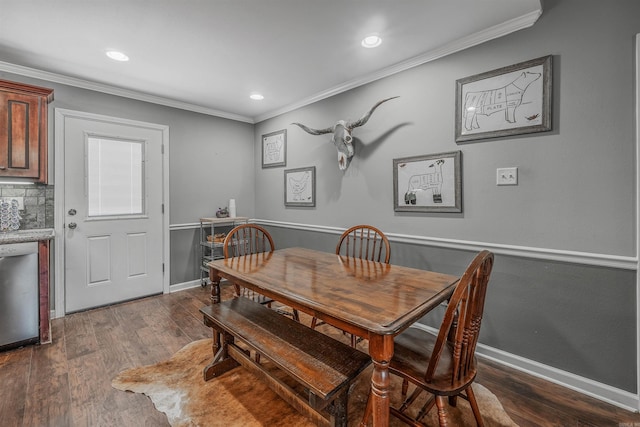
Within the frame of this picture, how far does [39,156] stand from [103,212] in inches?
32.3

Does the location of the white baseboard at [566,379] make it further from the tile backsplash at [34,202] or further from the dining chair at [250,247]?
the tile backsplash at [34,202]

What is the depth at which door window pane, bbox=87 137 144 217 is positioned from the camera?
124 inches

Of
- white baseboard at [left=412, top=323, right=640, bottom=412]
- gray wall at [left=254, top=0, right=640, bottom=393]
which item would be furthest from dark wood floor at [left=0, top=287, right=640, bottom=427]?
gray wall at [left=254, top=0, right=640, bottom=393]

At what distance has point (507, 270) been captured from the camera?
2.14 m

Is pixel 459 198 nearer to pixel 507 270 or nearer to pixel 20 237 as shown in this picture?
pixel 507 270

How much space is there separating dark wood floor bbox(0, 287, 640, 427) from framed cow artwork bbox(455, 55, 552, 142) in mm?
1738

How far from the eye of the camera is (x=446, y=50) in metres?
2.37

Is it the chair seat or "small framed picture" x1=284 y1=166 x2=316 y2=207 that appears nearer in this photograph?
the chair seat

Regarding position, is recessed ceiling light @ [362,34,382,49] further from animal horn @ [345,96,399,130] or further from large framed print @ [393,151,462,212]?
large framed print @ [393,151,462,212]

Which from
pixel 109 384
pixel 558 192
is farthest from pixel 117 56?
pixel 558 192

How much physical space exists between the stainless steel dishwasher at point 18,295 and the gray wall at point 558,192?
3189 millimetres

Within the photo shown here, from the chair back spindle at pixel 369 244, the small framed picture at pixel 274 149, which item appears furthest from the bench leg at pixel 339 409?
the small framed picture at pixel 274 149

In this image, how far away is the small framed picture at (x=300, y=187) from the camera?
359cm

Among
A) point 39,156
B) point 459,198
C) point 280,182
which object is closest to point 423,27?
point 459,198
